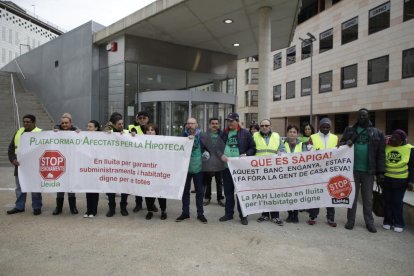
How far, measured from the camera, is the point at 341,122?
28.7 m

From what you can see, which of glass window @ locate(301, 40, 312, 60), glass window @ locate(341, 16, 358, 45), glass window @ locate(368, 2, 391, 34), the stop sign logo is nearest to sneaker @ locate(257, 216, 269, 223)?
the stop sign logo

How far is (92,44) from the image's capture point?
46.9 feet

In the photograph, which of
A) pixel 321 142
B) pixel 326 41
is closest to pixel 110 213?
pixel 321 142

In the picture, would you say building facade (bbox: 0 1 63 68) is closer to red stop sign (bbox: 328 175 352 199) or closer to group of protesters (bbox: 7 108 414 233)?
group of protesters (bbox: 7 108 414 233)

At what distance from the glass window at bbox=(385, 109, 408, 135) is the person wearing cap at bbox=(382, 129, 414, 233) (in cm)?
2093

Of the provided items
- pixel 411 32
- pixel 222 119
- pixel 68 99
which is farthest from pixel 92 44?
pixel 411 32

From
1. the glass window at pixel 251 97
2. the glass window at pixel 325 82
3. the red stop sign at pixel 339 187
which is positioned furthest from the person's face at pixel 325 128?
the glass window at pixel 251 97

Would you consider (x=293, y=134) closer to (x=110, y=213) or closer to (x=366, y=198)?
(x=366, y=198)

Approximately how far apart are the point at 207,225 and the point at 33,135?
3.59m

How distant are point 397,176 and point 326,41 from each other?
27.4m

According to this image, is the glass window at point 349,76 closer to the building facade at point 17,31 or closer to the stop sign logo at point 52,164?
the stop sign logo at point 52,164

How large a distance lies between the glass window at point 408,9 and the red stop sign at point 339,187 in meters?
20.9

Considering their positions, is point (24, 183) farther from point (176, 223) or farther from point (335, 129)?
point (335, 129)

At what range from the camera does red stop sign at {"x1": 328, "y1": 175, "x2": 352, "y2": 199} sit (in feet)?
17.1
